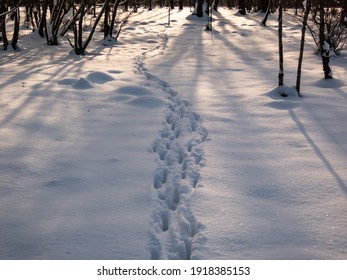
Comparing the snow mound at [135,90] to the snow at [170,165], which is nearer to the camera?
the snow at [170,165]

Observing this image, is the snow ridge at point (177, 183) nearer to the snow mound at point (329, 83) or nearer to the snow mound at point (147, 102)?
the snow mound at point (147, 102)

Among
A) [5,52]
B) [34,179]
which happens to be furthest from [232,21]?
[34,179]

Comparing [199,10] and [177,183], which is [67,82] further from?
[199,10]

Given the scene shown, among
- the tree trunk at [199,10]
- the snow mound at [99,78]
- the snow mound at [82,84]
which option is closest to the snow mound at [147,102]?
the snow mound at [82,84]

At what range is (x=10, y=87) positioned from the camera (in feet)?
19.1

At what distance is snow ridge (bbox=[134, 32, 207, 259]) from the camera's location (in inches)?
97.9

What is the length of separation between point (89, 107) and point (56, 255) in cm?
311

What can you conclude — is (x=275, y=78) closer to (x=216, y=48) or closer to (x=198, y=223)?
(x=216, y=48)

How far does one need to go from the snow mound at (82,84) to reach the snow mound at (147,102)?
1.05m

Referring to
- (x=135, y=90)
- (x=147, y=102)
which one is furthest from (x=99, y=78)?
(x=147, y=102)

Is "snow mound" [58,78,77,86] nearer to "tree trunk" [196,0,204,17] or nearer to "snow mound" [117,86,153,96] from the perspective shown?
"snow mound" [117,86,153,96]

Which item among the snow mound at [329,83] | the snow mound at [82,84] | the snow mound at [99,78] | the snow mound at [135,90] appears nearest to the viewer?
the snow mound at [135,90]

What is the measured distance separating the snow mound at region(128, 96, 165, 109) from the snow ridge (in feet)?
0.62

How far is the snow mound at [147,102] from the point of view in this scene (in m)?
5.36
